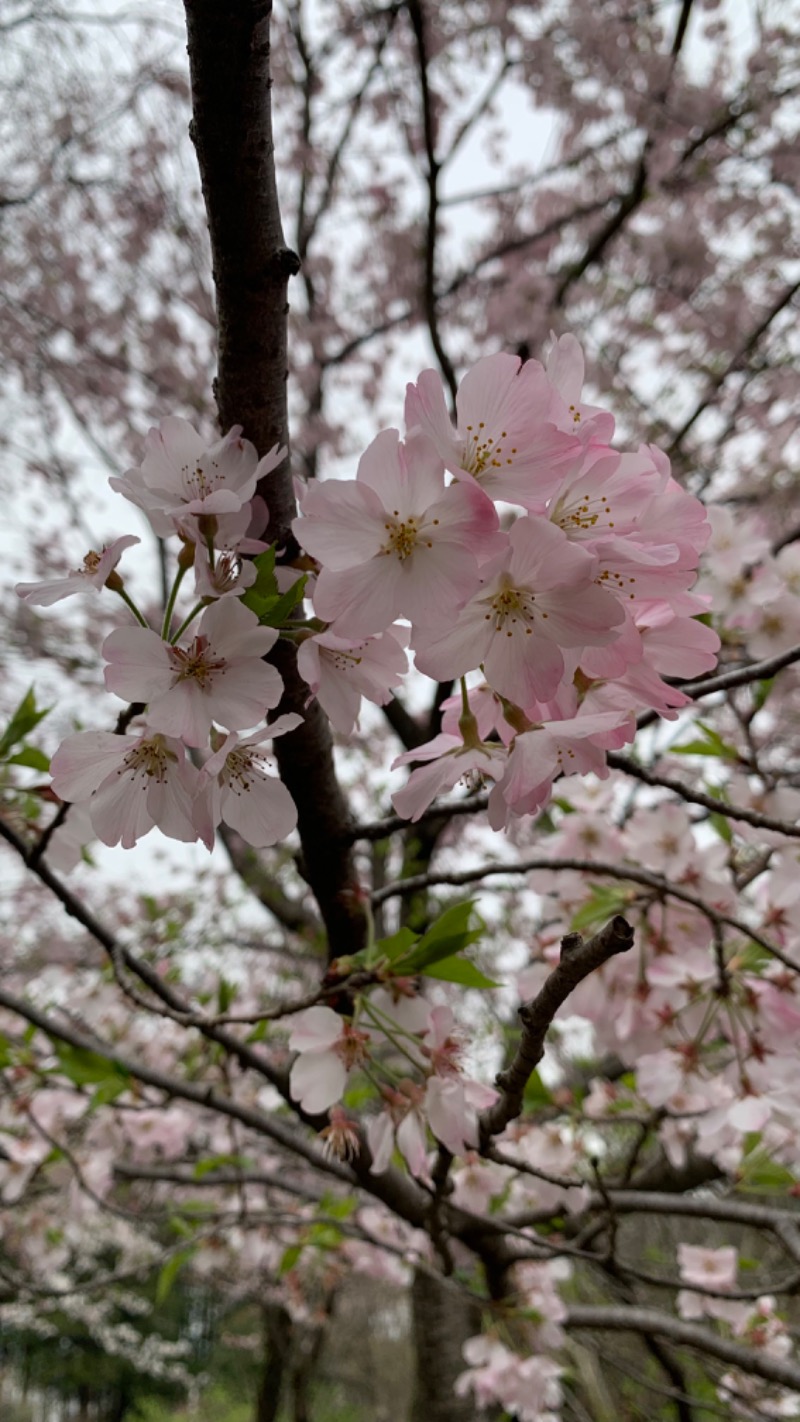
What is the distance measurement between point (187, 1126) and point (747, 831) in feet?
7.31

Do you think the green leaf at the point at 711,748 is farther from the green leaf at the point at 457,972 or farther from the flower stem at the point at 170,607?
the flower stem at the point at 170,607

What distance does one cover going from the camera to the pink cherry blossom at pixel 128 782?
0.65m

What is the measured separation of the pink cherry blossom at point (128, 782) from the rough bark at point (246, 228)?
6.7 inches

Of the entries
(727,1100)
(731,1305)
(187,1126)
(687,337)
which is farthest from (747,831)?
(687,337)

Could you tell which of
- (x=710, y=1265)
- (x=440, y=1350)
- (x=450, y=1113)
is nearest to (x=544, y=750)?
(x=450, y=1113)

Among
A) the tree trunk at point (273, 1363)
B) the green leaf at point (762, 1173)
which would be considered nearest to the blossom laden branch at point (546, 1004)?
the green leaf at point (762, 1173)

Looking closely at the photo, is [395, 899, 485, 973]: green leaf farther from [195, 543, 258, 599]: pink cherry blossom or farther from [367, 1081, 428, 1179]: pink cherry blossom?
[195, 543, 258, 599]: pink cherry blossom

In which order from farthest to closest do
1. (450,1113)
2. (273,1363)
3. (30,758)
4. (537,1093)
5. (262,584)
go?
(273,1363), (537,1093), (30,758), (450,1113), (262,584)

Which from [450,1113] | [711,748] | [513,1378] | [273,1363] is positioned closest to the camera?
[450,1113]

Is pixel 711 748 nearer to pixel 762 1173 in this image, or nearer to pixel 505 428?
pixel 505 428

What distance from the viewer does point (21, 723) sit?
1111 mm

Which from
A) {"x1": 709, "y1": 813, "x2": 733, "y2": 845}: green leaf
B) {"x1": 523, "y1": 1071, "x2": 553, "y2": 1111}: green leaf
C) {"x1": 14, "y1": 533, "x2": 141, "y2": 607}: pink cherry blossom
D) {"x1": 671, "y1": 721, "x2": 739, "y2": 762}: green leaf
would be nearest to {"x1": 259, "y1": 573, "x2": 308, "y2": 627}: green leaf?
{"x1": 14, "y1": 533, "x2": 141, "y2": 607}: pink cherry blossom

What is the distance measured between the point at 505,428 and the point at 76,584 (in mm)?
345

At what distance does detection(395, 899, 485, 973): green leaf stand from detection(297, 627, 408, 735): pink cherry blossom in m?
0.26
